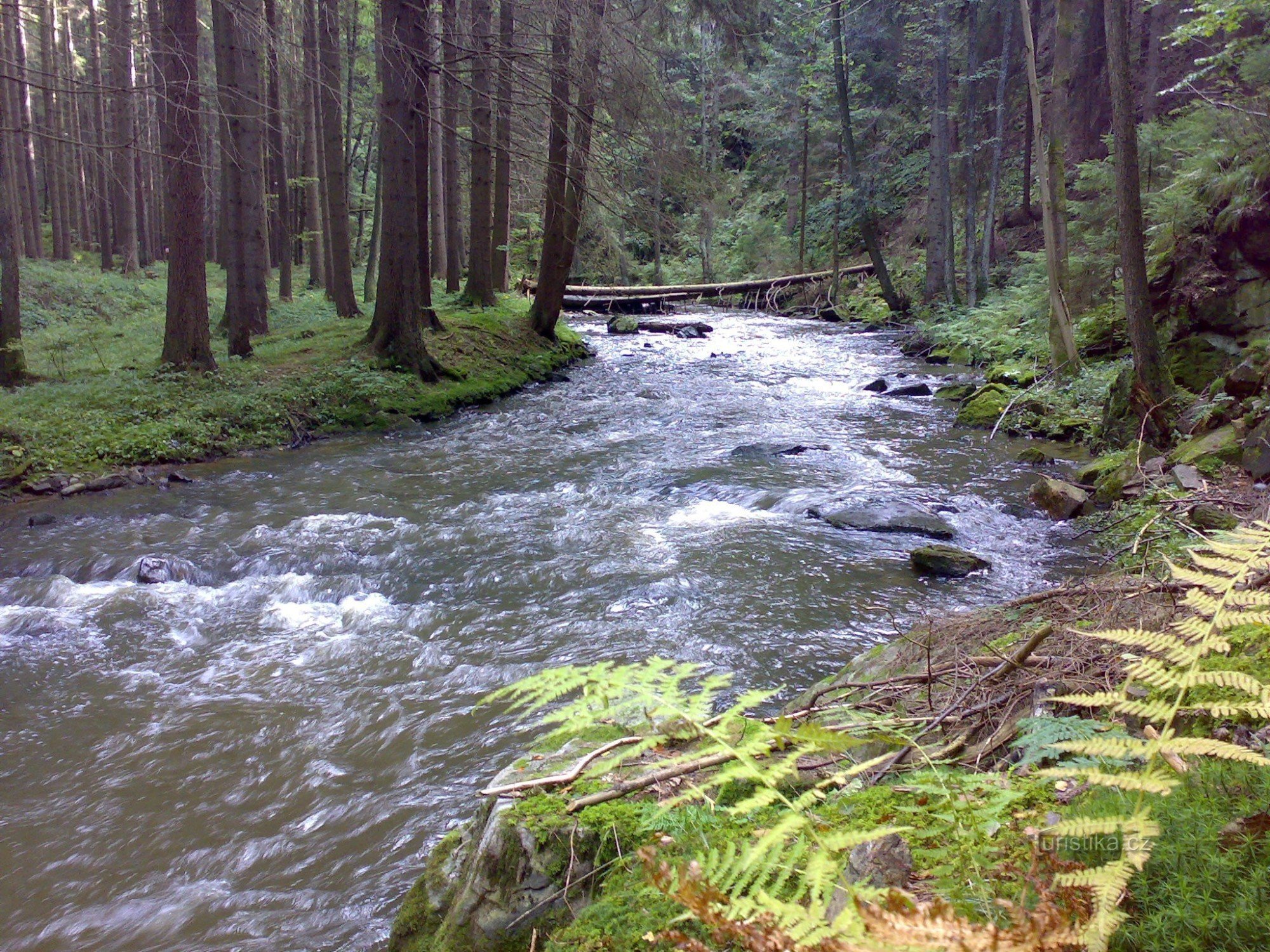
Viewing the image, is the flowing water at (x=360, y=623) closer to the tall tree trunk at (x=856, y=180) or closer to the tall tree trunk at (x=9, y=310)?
the tall tree trunk at (x=9, y=310)

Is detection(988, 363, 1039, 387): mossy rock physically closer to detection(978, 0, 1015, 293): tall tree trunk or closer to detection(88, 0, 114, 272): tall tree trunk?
detection(978, 0, 1015, 293): tall tree trunk

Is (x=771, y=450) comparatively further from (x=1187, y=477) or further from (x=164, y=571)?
(x=164, y=571)

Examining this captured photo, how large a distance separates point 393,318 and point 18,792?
11.3m

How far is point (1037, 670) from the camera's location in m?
3.08

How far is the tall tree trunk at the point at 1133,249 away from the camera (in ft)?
30.4

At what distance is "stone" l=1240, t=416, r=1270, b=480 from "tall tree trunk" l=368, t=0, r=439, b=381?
1222cm

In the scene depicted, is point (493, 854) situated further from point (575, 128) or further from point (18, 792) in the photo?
point (575, 128)

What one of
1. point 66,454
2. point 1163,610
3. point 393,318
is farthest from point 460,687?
point 393,318

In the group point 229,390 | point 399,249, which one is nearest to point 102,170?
point 399,249

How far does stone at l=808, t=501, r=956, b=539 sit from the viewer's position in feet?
27.5

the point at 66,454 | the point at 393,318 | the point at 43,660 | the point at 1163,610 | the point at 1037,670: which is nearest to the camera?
the point at 1037,670

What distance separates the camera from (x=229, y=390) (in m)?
12.7

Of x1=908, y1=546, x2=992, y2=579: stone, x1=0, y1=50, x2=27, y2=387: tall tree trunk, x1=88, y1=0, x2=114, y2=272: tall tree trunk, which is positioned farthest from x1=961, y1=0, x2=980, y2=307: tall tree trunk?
x1=88, y1=0, x2=114, y2=272: tall tree trunk

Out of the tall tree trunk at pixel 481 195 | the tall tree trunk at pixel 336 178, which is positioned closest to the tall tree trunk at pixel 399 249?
the tall tree trunk at pixel 481 195
